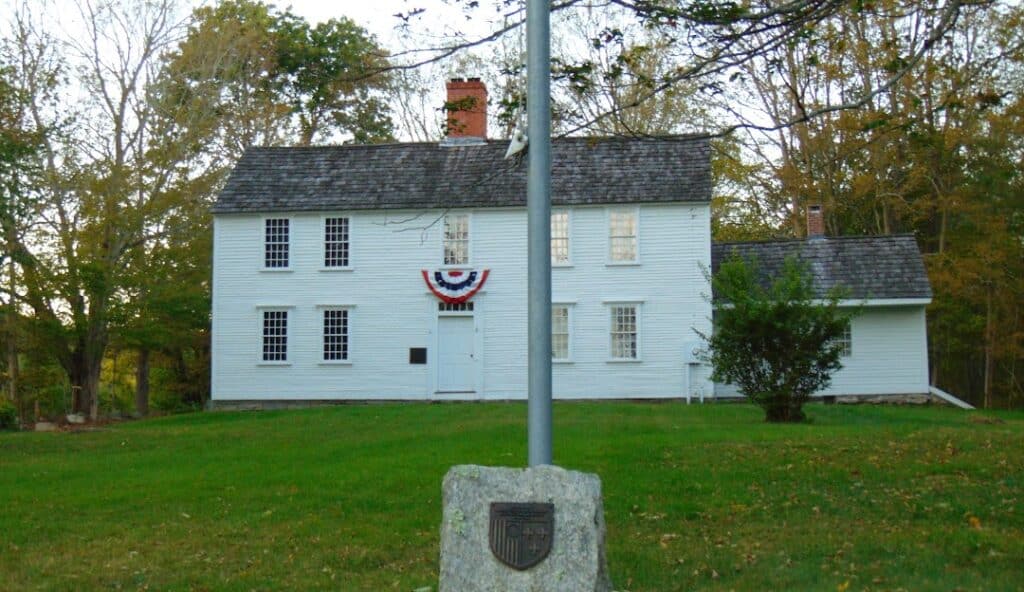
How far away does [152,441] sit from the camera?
70.5 feet

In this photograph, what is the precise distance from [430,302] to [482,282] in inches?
58.5

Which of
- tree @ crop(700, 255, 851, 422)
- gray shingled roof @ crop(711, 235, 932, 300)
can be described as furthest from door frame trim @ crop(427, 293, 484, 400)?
tree @ crop(700, 255, 851, 422)

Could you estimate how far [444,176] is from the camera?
32344mm

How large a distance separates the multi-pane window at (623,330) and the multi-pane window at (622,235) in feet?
4.20

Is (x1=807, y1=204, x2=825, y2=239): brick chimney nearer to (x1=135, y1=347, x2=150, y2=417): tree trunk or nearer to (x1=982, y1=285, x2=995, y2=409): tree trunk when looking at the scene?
(x1=982, y1=285, x2=995, y2=409): tree trunk

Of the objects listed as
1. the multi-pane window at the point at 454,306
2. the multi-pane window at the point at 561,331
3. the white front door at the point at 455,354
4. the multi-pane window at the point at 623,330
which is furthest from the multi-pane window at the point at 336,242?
the multi-pane window at the point at 623,330

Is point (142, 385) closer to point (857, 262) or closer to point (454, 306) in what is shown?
point (454, 306)

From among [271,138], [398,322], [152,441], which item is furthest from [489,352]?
[271,138]

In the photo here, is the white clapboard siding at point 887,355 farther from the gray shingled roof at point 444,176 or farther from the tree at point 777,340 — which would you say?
the tree at point 777,340

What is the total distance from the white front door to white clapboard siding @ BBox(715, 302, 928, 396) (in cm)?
920

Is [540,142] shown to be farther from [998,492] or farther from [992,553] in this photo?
[998,492]

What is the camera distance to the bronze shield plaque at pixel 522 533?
711 centimetres

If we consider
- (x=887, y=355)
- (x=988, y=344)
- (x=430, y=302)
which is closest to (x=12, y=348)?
(x=430, y=302)

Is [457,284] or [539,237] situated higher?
[457,284]
